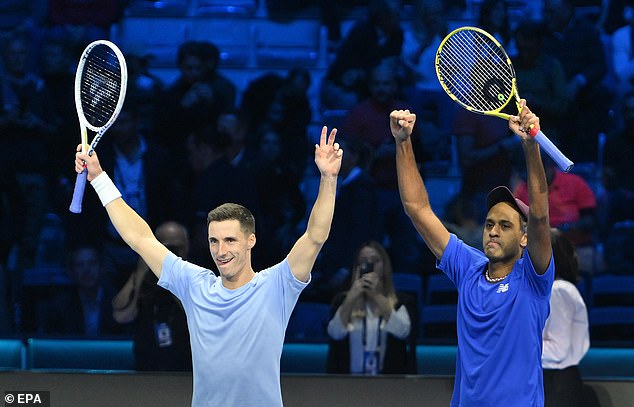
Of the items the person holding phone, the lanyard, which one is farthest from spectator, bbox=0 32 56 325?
the lanyard

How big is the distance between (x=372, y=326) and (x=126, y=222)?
2999 millimetres

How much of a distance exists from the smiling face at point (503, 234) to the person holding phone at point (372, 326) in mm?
2681

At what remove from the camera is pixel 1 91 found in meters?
8.73

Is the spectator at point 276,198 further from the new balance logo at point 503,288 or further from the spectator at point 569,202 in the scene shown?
the new balance logo at point 503,288

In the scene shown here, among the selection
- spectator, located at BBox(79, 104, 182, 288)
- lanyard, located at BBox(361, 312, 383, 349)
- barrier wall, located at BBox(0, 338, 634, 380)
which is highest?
spectator, located at BBox(79, 104, 182, 288)

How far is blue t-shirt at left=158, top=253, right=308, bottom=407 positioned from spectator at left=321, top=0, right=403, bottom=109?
14.8 feet

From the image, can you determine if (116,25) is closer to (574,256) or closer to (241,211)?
(574,256)

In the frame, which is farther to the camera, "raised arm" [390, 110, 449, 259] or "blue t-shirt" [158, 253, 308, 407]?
"raised arm" [390, 110, 449, 259]

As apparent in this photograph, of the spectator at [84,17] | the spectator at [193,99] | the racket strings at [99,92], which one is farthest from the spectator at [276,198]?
the racket strings at [99,92]

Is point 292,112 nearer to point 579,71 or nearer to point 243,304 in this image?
point 579,71

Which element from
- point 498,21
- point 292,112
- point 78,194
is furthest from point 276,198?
point 78,194

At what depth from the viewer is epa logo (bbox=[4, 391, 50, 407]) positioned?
6488 mm

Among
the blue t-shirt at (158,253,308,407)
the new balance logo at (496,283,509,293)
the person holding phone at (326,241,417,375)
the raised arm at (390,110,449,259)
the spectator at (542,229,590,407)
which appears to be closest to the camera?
the blue t-shirt at (158,253,308,407)

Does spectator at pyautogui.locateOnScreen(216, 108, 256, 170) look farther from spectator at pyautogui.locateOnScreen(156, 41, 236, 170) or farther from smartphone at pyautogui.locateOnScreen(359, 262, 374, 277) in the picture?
smartphone at pyautogui.locateOnScreen(359, 262, 374, 277)
